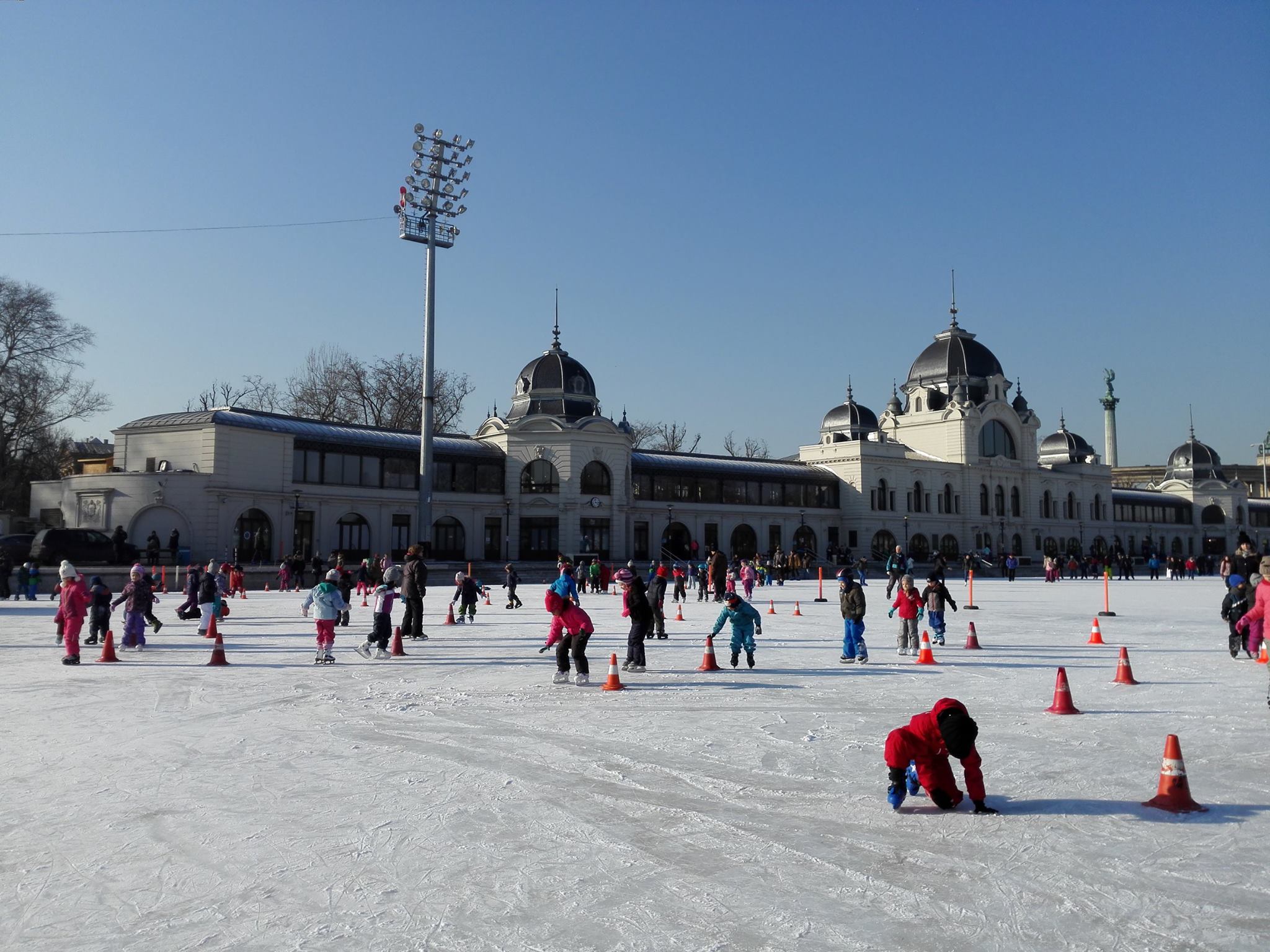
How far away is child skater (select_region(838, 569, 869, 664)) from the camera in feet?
47.7

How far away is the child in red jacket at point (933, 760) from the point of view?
6.41m

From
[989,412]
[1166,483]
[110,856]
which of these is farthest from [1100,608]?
[1166,483]

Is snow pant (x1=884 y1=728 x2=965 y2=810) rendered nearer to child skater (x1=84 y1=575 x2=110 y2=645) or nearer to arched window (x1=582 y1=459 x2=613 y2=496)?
child skater (x1=84 y1=575 x2=110 y2=645)

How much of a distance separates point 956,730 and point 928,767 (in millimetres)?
488

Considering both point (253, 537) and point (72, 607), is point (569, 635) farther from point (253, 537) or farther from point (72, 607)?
point (253, 537)

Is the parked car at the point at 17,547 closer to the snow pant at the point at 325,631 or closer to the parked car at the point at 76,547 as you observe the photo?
the parked car at the point at 76,547

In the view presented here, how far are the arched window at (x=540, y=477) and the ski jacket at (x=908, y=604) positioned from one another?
1575 inches

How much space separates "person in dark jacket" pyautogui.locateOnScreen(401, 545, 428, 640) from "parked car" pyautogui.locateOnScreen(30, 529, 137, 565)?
74.2ft

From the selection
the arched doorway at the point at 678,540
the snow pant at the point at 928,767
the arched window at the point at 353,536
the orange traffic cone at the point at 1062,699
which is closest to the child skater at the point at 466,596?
the orange traffic cone at the point at 1062,699

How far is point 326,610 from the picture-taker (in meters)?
14.2

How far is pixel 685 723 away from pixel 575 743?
1.43m

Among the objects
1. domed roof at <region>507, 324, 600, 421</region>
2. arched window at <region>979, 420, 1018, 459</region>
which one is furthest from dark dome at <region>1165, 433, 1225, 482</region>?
domed roof at <region>507, 324, 600, 421</region>

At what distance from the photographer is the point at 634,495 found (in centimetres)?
5900

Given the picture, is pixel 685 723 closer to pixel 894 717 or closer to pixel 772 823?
pixel 894 717
